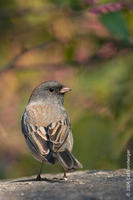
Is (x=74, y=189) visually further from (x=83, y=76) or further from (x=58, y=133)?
(x=83, y=76)

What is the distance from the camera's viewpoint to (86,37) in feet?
18.3

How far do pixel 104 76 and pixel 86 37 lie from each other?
42 cm

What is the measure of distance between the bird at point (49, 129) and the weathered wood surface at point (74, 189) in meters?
0.15

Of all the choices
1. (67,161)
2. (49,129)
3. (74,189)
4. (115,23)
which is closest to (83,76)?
(115,23)

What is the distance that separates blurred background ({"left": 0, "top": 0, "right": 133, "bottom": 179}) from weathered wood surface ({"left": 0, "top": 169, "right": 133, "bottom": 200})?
1.78 feet

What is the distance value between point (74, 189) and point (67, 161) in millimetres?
488

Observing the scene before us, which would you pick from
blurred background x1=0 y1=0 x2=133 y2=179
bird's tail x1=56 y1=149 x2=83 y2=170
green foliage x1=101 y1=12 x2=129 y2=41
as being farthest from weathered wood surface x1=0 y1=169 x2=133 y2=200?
green foliage x1=101 y1=12 x2=129 y2=41

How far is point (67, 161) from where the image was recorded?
4070 mm

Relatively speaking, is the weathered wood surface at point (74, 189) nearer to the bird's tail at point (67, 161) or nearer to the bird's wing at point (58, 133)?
the bird's tail at point (67, 161)

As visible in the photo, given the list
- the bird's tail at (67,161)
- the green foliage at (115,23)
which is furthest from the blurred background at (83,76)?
the bird's tail at (67,161)

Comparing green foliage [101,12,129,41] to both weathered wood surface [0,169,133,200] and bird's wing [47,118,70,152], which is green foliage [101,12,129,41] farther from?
weathered wood surface [0,169,133,200]

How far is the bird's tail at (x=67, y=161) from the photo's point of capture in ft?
13.2

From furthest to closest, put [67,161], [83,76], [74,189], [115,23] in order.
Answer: [83,76] → [115,23] → [67,161] → [74,189]

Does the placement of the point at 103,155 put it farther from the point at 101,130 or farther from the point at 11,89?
the point at 11,89
